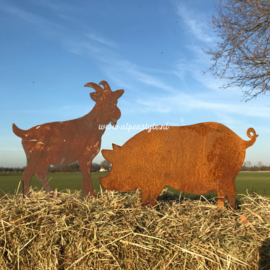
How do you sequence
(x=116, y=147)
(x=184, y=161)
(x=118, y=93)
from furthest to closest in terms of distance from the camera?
(x=118, y=93) < (x=116, y=147) < (x=184, y=161)

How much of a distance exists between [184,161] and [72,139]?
1745 mm

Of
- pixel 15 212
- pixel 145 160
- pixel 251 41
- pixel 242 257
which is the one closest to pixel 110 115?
pixel 145 160

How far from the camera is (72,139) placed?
13.0ft

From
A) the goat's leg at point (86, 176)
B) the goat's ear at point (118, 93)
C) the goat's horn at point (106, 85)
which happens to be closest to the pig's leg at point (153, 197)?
the goat's leg at point (86, 176)

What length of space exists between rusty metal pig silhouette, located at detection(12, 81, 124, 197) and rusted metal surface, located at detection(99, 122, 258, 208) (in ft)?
2.15

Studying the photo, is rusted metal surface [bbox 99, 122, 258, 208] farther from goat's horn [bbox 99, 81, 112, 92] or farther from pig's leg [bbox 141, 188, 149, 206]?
goat's horn [bbox 99, 81, 112, 92]

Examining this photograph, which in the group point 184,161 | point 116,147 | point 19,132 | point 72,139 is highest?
point 19,132

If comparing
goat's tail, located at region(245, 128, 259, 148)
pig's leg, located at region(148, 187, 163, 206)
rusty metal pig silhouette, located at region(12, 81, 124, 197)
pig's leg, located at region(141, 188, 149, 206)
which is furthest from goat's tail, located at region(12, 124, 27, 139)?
goat's tail, located at region(245, 128, 259, 148)

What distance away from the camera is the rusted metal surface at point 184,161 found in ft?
11.5

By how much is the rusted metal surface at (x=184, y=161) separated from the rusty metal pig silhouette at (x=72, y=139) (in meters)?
0.65

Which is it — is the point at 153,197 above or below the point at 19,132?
below

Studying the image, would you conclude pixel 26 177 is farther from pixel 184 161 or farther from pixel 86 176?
pixel 184 161

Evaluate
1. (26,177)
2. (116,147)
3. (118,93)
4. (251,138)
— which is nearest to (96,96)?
(118,93)

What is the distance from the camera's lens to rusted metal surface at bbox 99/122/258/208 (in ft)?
11.5
